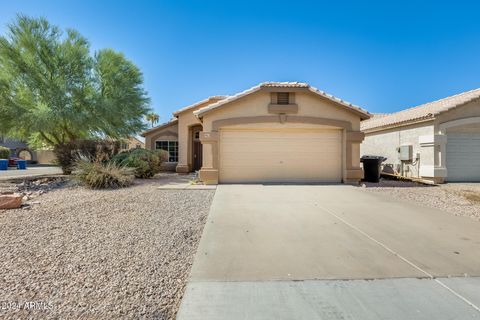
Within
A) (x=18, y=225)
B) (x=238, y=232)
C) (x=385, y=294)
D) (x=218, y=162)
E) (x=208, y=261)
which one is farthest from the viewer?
(x=218, y=162)

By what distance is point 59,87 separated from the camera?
44.5ft

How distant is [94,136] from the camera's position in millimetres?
15906

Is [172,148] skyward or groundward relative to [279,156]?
skyward

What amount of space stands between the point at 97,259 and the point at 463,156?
52.7 ft

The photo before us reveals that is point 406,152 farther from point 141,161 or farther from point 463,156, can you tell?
point 141,161

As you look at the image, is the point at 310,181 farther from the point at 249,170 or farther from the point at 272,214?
the point at 272,214

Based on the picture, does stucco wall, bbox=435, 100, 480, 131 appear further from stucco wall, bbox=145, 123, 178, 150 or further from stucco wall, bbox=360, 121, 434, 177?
stucco wall, bbox=145, 123, 178, 150

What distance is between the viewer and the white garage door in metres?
12.0

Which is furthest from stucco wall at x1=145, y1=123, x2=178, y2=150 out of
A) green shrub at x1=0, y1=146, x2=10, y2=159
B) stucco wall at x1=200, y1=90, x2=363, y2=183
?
green shrub at x1=0, y1=146, x2=10, y2=159

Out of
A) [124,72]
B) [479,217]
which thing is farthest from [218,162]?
[124,72]

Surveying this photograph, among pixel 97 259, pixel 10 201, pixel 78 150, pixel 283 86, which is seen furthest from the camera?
pixel 78 150

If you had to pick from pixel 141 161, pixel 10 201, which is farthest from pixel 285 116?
pixel 10 201

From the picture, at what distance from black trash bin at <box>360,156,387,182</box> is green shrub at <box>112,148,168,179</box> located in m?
11.3

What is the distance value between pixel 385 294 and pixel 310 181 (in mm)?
8832
